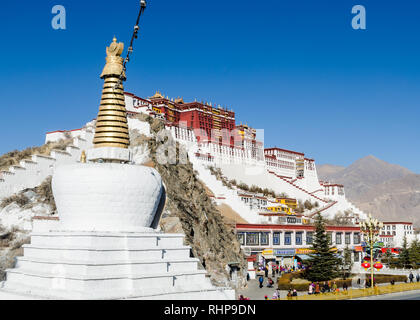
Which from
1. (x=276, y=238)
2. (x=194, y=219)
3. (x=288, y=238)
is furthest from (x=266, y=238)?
(x=194, y=219)

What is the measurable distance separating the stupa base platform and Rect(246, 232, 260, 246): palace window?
A: 80.1 feet

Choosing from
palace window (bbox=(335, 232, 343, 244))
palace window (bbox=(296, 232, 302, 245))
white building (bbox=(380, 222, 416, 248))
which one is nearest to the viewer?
palace window (bbox=(296, 232, 302, 245))

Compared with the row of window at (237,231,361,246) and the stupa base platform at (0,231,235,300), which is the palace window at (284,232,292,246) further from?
the stupa base platform at (0,231,235,300)

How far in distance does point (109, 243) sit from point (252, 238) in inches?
1138

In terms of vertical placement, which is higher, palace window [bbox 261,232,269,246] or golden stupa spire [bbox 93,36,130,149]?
golden stupa spire [bbox 93,36,130,149]

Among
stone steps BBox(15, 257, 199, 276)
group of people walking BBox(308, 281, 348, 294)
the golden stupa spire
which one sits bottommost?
group of people walking BBox(308, 281, 348, 294)

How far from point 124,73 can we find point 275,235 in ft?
102

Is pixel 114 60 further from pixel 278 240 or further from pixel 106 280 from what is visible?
pixel 278 240

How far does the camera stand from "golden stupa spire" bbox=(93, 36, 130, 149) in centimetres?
2170

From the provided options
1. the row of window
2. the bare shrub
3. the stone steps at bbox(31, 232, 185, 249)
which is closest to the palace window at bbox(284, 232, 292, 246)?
the row of window

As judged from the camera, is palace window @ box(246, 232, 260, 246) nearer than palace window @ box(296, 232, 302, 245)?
Yes

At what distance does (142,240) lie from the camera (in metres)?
19.8

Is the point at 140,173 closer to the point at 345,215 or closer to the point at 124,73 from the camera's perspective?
the point at 124,73
